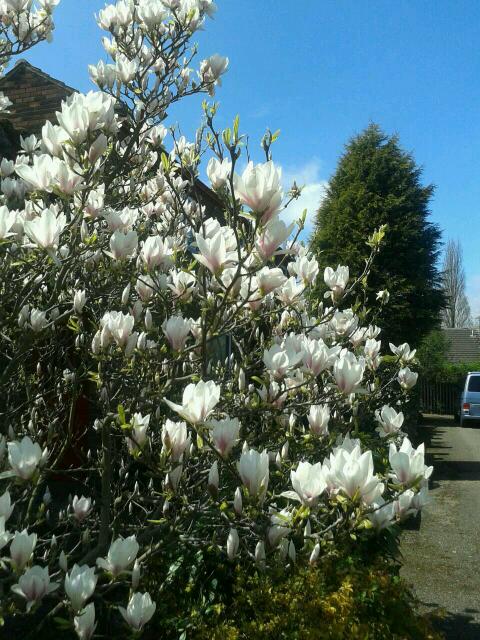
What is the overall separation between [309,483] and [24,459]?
2.80ft

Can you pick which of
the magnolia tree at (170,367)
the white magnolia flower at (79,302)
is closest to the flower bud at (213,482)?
the magnolia tree at (170,367)

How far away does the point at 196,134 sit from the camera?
11.9ft

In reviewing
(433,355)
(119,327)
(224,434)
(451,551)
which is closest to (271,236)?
(224,434)

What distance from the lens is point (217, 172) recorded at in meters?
2.50

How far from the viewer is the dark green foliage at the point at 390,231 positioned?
1192 centimetres

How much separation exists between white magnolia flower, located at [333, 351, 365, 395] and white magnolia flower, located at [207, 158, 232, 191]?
32.8 inches

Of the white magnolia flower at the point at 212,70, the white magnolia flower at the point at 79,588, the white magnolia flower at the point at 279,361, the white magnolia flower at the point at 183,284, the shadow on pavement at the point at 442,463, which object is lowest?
the shadow on pavement at the point at 442,463

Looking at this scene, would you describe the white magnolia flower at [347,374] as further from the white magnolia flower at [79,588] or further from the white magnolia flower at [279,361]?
the white magnolia flower at [79,588]

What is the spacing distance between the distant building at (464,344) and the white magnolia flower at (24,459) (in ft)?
130

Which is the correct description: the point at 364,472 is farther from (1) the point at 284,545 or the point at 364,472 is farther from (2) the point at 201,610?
(2) the point at 201,610

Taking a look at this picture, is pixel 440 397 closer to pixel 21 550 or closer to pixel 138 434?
pixel 138 434

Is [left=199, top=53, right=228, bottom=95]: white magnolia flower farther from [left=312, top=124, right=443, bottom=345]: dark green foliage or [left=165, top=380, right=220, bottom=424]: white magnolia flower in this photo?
[left=312, top=124, right=443, bottom=345]: dark green foliage

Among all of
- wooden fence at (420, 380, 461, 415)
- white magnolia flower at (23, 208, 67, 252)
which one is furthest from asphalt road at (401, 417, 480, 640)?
wooden fence at (420, 380, 461, 415)

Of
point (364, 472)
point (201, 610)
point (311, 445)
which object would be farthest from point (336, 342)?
point (364, 472)
